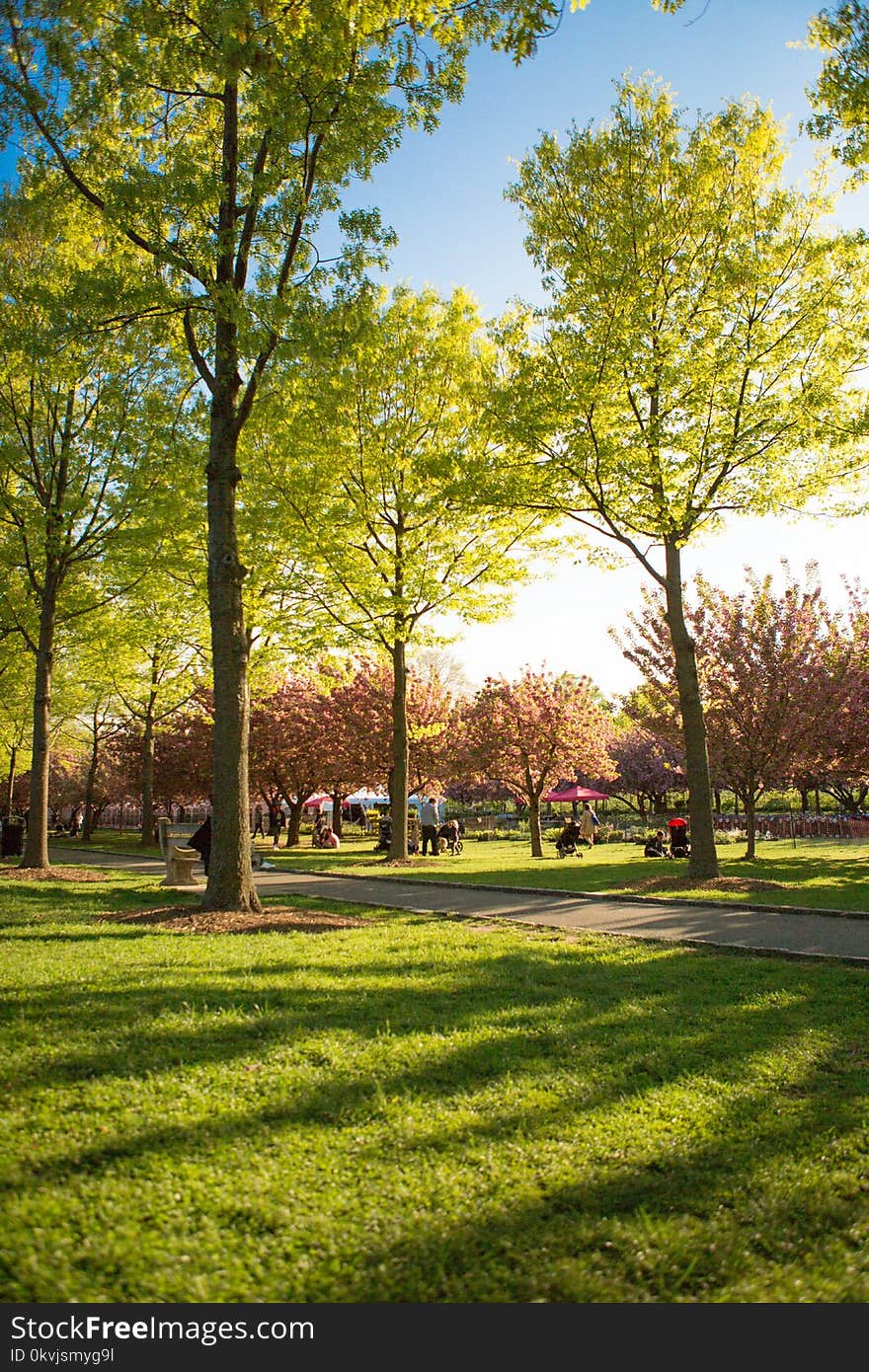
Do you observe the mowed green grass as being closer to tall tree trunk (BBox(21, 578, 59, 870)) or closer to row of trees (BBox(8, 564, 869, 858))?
row of trees (BBox(8, 564, 869, 858))

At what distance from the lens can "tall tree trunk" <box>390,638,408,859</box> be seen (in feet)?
70.7

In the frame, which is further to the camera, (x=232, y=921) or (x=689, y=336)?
(x=689, y=336)

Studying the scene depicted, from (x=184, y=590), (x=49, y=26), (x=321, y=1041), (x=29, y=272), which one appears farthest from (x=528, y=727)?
(x=321, y=1041)

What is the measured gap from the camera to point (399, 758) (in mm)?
21688

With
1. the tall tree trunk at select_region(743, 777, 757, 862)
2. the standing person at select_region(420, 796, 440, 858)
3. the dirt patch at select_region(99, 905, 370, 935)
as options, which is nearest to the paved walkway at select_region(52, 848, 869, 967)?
the dirt patch at select_region(99, 905, 370, 935)

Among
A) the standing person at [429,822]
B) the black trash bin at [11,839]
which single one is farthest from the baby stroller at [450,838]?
the black trash bin at [11,839]

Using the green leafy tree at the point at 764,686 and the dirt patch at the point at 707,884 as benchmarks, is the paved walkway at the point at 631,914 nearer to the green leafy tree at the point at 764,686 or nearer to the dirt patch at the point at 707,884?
the dirt patch at the point at 707,884

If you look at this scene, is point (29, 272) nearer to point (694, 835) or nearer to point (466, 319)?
point (466, 319)

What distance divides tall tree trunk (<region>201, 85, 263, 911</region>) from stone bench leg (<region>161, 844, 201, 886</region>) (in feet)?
17.0

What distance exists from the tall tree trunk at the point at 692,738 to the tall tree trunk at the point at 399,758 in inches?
304

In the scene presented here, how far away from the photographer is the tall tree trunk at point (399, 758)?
21562 millimetres

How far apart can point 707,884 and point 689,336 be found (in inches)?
361

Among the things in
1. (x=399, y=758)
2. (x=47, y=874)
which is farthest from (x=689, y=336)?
(x=47, y=874)

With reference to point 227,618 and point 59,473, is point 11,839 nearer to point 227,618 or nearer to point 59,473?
point 59,473
